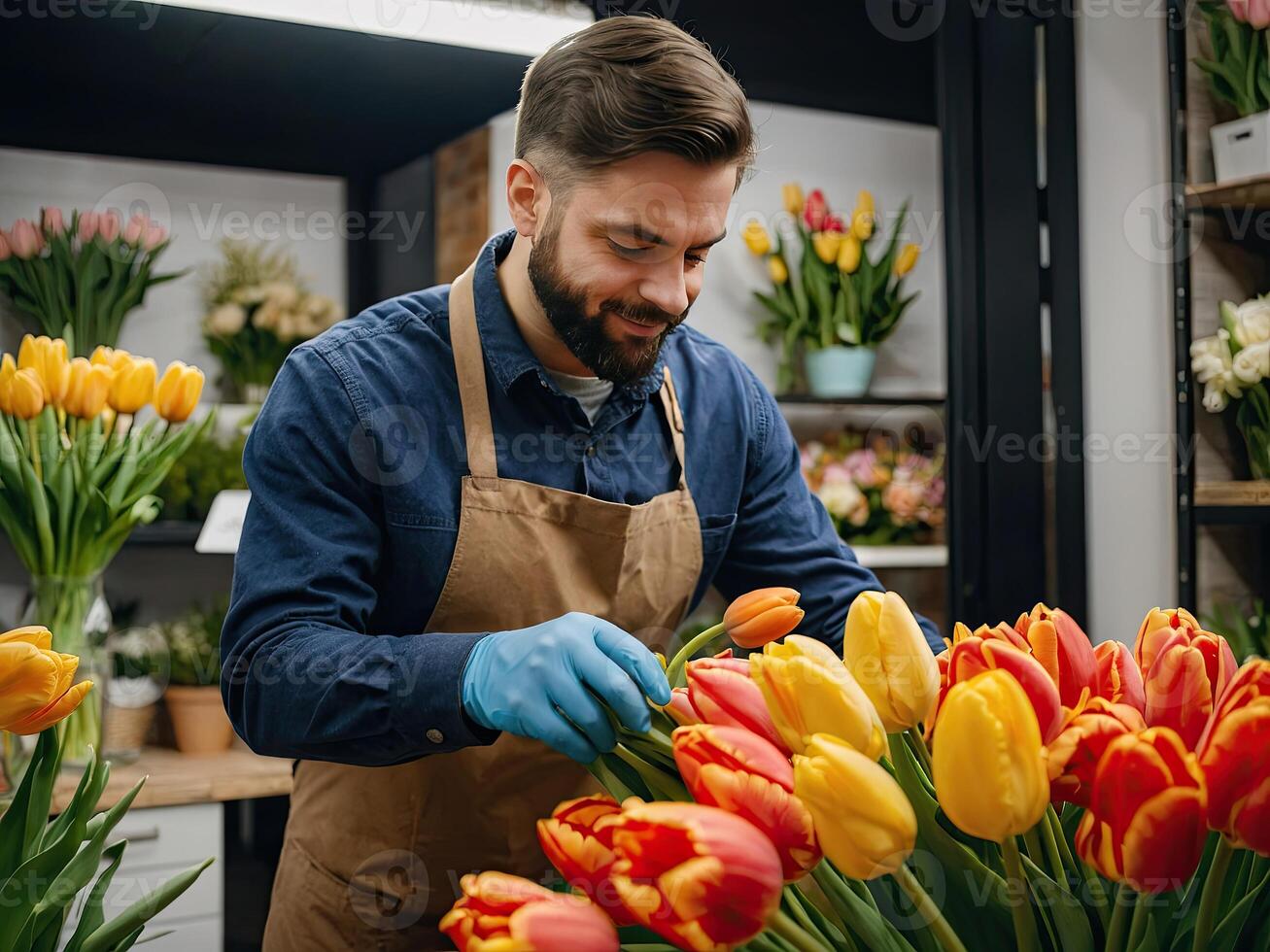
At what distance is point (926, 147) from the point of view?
294 cm

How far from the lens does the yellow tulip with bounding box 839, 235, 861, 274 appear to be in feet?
8.63

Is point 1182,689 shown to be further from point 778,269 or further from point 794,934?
point 778,269

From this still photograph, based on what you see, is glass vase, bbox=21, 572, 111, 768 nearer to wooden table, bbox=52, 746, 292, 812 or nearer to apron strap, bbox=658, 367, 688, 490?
wooden table, bbox=52, 746, 292, 812

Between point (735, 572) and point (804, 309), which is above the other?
point (804, 309)

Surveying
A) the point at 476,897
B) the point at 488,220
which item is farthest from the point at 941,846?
the point at 488,220

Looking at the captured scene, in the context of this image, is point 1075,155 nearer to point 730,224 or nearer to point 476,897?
point 730,224

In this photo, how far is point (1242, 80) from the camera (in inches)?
77.7

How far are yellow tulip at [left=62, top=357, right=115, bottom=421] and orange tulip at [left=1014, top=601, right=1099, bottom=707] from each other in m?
1.48

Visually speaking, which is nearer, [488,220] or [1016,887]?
[1016,887]

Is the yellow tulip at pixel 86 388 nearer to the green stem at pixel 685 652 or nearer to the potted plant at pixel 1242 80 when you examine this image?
the green stem at pixel 685 652

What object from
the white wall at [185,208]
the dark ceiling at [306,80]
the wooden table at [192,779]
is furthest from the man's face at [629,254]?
the white wall at [185,208]

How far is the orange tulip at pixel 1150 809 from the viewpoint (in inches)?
17.3

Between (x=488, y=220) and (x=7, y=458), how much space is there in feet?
3.53

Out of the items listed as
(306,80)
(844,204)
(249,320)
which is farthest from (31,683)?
(844,204)
